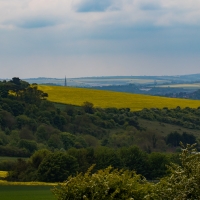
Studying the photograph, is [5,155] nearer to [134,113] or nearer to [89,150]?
[89,150]

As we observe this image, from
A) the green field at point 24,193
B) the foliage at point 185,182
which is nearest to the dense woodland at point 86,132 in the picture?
the green field at point 24,193

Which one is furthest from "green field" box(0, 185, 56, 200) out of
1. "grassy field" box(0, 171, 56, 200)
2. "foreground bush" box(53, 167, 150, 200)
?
"foreground bush" box(53, 167, 150, 200)

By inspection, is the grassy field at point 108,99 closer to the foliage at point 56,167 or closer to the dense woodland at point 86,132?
the dense woodland at point 86,132

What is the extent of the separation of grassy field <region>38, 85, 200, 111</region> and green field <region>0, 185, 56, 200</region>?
290ft

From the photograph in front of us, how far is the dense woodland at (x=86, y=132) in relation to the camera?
8075 cm

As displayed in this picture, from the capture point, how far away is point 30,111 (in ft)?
427

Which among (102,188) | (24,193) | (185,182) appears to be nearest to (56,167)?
(24,193)

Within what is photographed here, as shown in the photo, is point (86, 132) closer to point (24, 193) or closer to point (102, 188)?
point (24, 193)

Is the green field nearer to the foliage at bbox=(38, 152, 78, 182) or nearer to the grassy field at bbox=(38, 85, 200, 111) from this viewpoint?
the foliage at bbox=(38, 152, 78, 182)

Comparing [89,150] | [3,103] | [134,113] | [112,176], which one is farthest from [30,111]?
[112,176]

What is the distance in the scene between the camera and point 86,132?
12544cm

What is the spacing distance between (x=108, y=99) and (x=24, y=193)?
110 metres

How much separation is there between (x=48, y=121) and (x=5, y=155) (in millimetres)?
33939

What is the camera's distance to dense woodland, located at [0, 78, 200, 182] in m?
80.8
